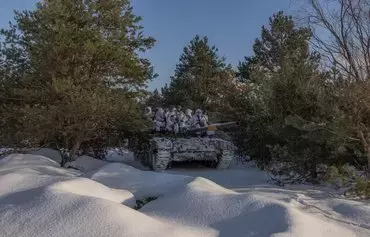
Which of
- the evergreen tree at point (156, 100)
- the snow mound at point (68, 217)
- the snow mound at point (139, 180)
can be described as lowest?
the snow mound at point (68, 217)

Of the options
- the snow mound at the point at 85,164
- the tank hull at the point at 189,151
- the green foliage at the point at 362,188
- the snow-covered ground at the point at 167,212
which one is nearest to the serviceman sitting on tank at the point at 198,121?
the tank hull at the point at 189,151

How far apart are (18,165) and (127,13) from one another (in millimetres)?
5206

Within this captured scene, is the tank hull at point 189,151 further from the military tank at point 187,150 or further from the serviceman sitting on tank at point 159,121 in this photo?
the serviceman sitting on tank at point 159,121

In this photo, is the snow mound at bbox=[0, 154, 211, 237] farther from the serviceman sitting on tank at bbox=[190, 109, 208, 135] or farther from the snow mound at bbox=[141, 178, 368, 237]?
the serviceman sitting on tank at bbox=[190, 109, 208, 135]

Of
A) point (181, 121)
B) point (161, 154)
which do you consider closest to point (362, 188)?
point (161, 154)

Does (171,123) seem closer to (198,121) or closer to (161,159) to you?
(198,121)

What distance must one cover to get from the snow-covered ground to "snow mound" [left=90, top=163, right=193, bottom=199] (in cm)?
4

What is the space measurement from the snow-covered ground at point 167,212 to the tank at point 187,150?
4.08 meters

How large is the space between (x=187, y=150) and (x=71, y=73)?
3103 millimetres

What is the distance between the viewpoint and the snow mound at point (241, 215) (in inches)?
155

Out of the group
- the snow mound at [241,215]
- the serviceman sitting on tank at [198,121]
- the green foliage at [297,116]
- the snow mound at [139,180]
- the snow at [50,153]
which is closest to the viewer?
the snow mound at [241,215]

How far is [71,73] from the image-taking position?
995cm

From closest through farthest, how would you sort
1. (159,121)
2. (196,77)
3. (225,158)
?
(225,158) < (159,121) < (196,77)

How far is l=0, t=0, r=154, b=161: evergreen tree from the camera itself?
938 centimetres
